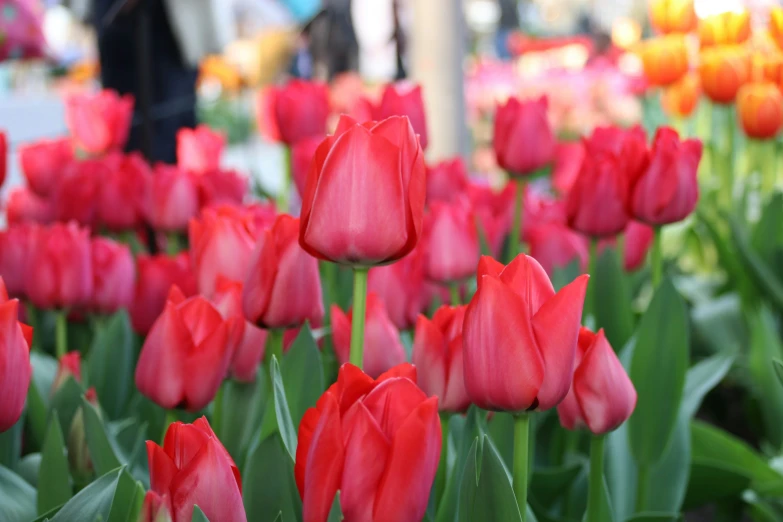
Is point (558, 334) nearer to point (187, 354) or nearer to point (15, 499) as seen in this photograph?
point (187, 354)

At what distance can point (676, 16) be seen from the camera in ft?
8.06

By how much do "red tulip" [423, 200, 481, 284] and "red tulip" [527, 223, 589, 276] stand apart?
188mm

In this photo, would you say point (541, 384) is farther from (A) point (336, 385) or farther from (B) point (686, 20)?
(B) point (686, 20)

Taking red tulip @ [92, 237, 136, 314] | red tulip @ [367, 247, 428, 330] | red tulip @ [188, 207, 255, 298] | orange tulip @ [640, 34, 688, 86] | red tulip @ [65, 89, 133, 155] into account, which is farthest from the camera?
orange tulip @ [640, 34, 688, 86]

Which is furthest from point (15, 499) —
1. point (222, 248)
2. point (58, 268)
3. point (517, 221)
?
point (517, 221)

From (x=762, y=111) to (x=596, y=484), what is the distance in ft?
4.33

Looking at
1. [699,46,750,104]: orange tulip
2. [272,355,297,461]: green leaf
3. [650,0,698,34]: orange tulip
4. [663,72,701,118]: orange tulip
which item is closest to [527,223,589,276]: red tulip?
[272,355,297,461]: green leaf

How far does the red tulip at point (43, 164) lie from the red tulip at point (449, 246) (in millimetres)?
682

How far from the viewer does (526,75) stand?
5023 mm

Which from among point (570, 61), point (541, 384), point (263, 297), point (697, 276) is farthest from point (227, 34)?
point (570, 61)

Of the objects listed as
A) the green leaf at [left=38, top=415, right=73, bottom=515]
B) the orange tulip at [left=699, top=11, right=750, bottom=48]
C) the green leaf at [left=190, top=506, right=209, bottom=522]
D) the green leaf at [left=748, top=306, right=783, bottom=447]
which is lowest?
the green leaf at [left=748, top=306, right=783, bottom=447]

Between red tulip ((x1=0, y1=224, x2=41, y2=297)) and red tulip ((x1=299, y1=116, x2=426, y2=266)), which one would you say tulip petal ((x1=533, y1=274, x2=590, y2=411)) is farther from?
red tulip ((x1=0, y1=224, x2=41, y2=297))

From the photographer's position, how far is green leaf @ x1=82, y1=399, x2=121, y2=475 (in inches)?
26.8

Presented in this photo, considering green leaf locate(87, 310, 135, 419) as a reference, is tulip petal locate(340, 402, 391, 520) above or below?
above
